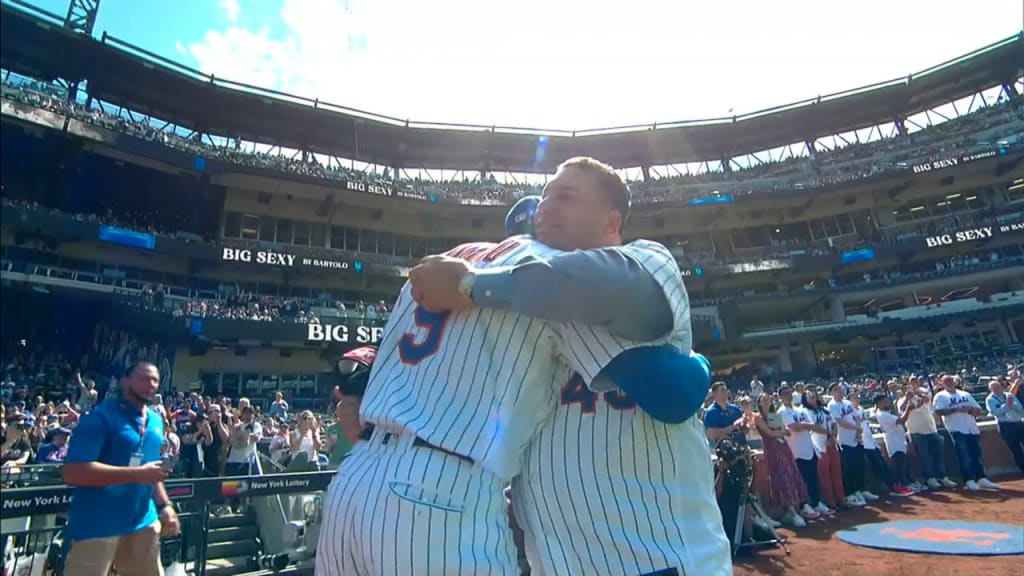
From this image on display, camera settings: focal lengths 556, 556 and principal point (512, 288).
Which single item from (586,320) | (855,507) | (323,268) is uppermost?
(323,268)

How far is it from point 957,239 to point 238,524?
1394 inches

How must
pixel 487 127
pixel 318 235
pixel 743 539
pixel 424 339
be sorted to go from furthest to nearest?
pixel 487 127, pixel 318 235, pixel 743 539, pixel 424 339

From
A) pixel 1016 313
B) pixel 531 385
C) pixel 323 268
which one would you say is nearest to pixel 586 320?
pixel 531 385

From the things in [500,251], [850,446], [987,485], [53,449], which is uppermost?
[500,251]

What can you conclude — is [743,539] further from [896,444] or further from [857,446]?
[896,444]

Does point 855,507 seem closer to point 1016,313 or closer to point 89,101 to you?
point 1016,313

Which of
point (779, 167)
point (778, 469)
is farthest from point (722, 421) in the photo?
point (779, 167)

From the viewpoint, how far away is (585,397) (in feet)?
4.58

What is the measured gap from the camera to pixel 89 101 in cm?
2270

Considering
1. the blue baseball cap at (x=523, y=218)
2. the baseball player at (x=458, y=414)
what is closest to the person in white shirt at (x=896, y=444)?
the blue baseball cap at (x=523, y=218)

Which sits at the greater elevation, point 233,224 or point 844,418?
point 233,224

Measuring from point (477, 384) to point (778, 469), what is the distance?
7.25 m

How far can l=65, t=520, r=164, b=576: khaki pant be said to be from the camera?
3.05m

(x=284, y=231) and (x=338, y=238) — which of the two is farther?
(x=338, y=238)
